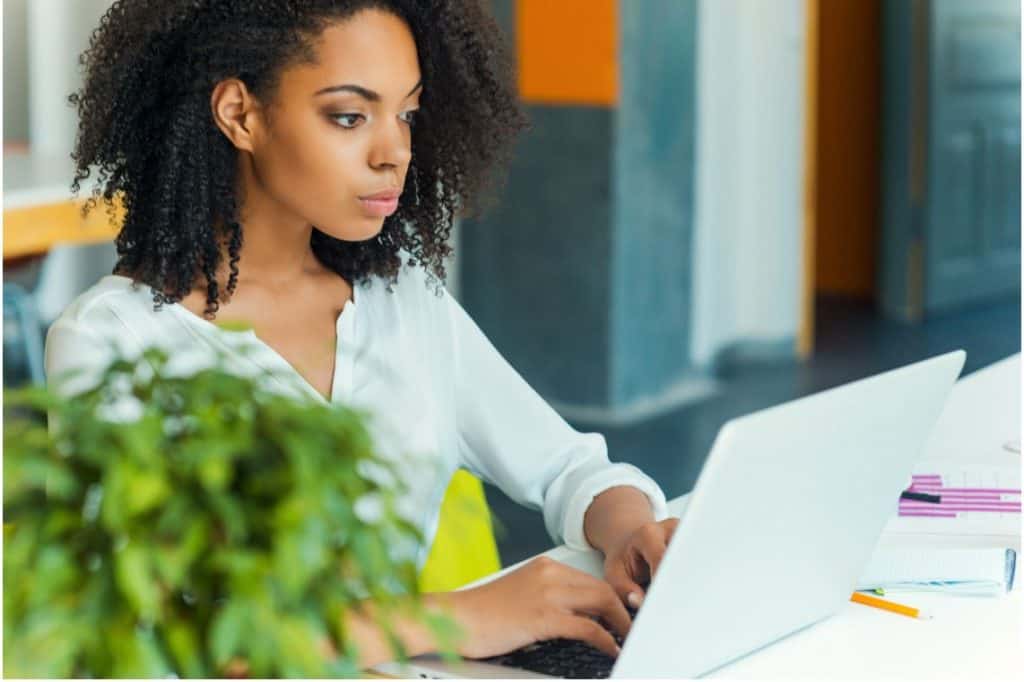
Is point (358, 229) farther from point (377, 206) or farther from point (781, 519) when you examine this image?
point (781, 519)

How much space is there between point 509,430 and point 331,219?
35 centimetres

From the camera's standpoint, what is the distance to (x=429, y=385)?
182 cm

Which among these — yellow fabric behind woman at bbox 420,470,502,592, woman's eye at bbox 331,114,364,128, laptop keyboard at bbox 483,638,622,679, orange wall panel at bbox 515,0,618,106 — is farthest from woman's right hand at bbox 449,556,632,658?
orange wall panel at bbox 515,0,618,106

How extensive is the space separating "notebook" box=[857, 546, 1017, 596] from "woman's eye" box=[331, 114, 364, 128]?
2.10 feet

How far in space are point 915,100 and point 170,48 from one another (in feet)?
16.4

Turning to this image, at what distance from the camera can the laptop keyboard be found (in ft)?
4.36

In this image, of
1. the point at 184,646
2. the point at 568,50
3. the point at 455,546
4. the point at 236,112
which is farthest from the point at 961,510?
the point at 568,50

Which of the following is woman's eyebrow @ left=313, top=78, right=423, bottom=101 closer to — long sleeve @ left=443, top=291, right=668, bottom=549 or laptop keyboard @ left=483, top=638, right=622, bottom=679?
long sleeve @ left=443, top=291, right=668, bottom=549

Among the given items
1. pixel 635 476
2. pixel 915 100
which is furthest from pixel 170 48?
pixel 915 100

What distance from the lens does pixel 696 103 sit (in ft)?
16.6

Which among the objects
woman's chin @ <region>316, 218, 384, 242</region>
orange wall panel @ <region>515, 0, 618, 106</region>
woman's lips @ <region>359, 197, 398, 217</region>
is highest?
orange wall panel @ <region>515, 0, 618, 106</region>

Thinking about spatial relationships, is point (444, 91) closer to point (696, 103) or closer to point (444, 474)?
point (444, 474)

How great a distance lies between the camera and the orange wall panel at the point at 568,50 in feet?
15.4

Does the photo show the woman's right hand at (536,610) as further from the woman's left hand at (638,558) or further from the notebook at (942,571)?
the notebook at (942,571)
